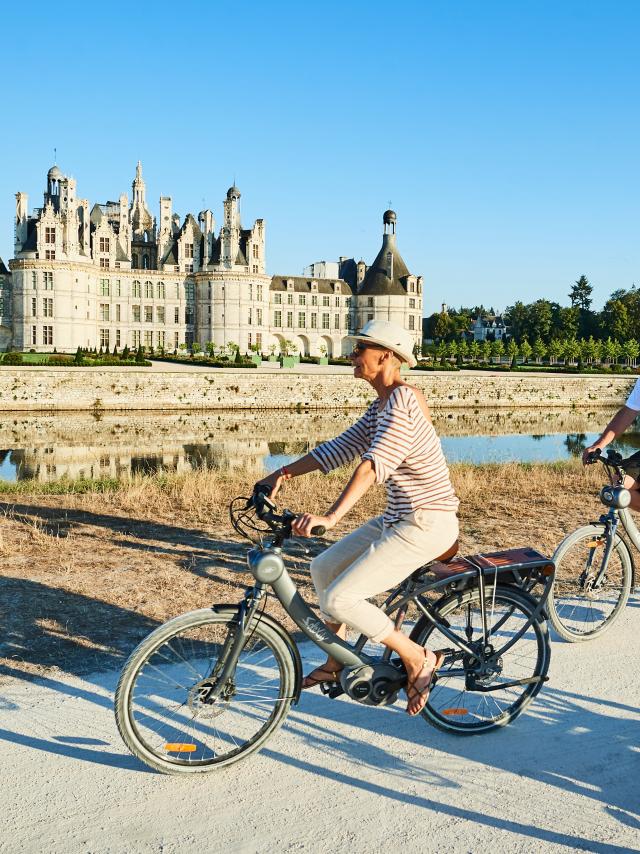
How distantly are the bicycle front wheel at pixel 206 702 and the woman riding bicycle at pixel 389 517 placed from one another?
0.22 meters

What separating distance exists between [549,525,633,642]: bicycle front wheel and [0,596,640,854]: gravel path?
897 millimetres

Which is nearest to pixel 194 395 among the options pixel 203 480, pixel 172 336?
pixel 203 480

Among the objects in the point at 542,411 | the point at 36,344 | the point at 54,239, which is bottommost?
the point at 542,411

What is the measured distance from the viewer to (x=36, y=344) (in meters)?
58.1

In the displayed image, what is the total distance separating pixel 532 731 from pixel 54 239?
201ft

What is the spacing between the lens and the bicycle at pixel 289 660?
9.37 ft

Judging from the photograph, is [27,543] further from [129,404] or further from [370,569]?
[129,404]

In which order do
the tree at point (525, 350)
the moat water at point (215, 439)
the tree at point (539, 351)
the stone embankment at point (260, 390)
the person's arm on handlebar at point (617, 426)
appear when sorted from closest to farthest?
1. the person's arm on handlebar at point (617, 426)
2. the moat water at point (215, 439)
3. the stone embankment at point (260, 390)
4. the tree at point (525, 350)
5. the tree at point (539, 351)

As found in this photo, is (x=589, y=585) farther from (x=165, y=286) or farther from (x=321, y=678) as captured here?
(x=165, y=286)

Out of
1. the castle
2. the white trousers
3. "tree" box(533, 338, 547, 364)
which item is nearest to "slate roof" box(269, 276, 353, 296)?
the castle

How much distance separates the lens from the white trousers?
290cm

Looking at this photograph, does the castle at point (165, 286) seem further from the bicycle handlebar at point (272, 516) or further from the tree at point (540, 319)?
the bicycle handlebar at point (272, 516)

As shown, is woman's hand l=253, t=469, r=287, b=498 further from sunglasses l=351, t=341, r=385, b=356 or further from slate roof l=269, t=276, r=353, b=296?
slate roof l=269, t=276, r=353, b=296

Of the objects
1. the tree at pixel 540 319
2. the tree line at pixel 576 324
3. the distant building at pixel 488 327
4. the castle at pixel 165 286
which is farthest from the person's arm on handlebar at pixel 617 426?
the distant building at pixel 488 327
